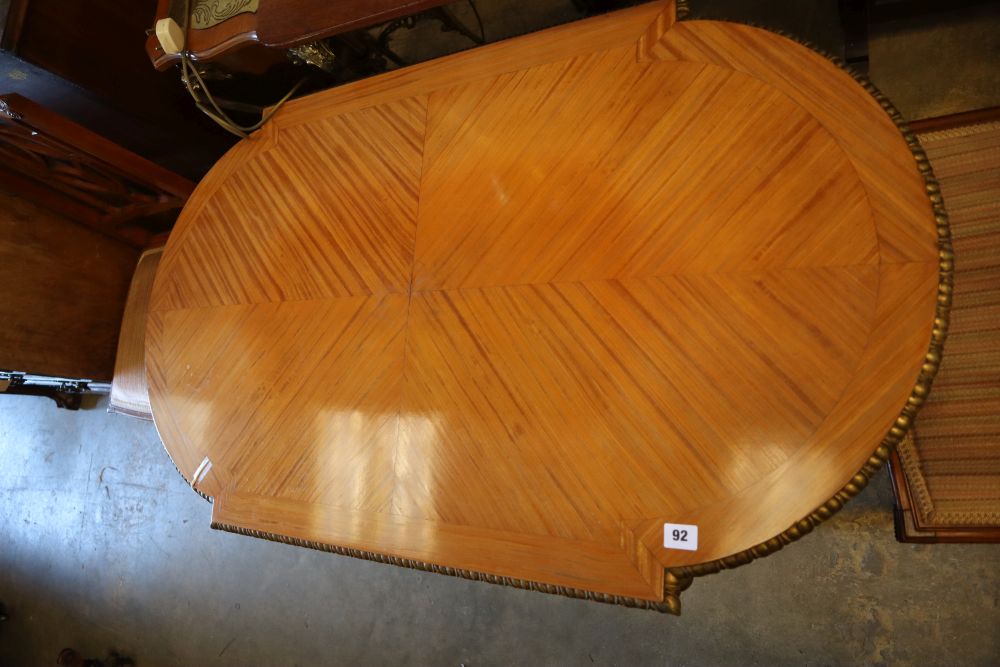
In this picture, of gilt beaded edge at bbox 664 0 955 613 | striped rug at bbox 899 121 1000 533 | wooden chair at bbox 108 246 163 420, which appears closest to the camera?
gilt beaded edge at bbox 664 0 955 613

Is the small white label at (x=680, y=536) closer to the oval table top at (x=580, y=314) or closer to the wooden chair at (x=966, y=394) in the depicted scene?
the oval table top at (x=580, y=314)

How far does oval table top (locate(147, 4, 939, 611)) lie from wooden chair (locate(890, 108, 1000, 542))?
352 mm

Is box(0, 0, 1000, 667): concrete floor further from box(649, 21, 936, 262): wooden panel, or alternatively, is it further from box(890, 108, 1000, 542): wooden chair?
box(649, 21, 936, 262): wooden panel

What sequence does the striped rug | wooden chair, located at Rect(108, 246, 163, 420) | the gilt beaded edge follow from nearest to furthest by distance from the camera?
the gilt beaded edge < the striped rug < wooden chair, located at Rect(108, 246, 163, 420)

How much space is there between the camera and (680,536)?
0.87 meters

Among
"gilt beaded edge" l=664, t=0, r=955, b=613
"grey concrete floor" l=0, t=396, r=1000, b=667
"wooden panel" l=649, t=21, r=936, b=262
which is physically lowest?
"grey concrete floor" l=0, t=396, r=1000, b=667

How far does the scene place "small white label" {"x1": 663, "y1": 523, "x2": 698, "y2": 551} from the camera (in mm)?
865

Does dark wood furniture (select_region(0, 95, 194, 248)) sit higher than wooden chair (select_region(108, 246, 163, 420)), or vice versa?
dark wood furniture (select_region(0, 95, 194, 248))

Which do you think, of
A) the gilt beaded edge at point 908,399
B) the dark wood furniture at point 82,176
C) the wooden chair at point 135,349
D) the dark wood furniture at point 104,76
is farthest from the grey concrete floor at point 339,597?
the dark wood furniture at point 104,76

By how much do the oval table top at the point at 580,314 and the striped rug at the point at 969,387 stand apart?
352 mm

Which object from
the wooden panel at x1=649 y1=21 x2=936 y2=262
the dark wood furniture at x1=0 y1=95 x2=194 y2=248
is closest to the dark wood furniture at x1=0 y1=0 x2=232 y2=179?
the dark wood furniture at x1=0 y1=95 x2=194 y2=248

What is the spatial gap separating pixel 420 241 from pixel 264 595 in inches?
69.8

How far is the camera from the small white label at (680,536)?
865mm

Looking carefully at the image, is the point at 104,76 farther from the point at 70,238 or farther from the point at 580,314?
the point at 580,314
